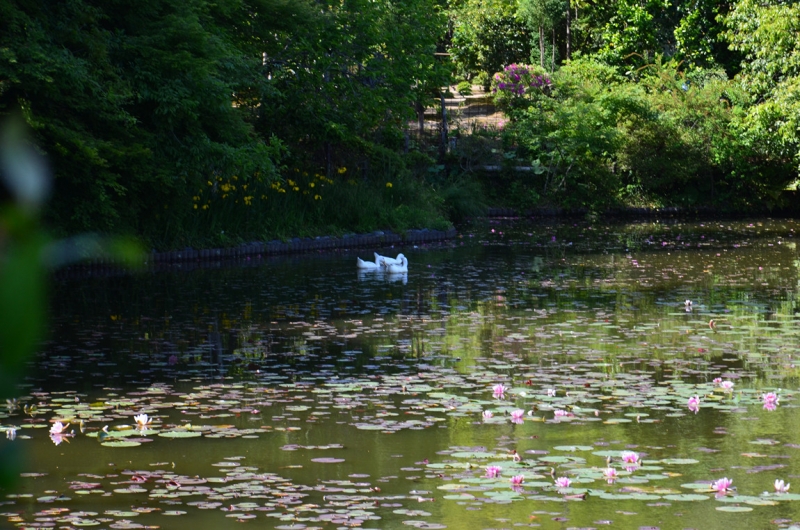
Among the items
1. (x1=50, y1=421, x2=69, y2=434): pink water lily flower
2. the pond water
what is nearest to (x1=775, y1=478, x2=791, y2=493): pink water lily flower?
the pond water

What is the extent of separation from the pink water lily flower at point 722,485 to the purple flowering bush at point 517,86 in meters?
25.0

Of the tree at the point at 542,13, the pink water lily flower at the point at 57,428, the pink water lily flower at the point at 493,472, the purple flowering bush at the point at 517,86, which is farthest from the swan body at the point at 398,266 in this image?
the tree at the point at 542,13

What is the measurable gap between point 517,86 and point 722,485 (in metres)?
25.2

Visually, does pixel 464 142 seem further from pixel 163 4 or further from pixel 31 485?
pixel 31 485

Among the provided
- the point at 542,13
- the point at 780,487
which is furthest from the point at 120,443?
the point at 542,13

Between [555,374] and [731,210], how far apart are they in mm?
21619

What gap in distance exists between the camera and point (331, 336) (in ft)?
30.9

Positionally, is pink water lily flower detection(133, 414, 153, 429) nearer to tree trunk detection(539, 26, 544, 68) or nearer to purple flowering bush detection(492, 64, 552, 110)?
purple flowering bush detection(492, 64, 552, 110)

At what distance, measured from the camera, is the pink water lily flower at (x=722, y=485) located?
4.70 meters

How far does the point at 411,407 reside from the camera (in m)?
6.65

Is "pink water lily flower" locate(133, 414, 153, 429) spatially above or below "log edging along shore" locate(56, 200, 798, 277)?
below

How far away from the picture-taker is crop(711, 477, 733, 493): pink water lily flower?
185 inches

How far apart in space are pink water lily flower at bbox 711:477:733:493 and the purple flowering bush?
82.1 feet

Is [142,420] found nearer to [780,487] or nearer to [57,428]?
[57,428]
